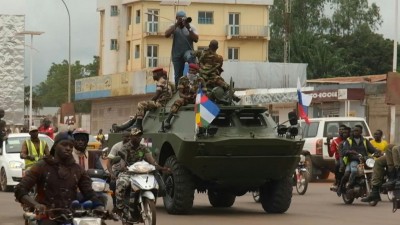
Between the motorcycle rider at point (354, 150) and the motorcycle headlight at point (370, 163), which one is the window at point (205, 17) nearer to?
the motorcycle rider at point (354, 150)

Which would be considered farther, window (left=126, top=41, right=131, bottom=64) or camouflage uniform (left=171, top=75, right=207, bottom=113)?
window (left=126, top=41, right=131, bottom=64)

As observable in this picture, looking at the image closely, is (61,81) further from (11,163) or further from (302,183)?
(302,183)

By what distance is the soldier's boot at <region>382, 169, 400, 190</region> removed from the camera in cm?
1777

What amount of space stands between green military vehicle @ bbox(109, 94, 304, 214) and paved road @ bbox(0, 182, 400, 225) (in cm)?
40

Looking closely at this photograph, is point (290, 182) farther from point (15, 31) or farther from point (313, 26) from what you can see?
point (313, 26)

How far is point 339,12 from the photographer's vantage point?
91.2m

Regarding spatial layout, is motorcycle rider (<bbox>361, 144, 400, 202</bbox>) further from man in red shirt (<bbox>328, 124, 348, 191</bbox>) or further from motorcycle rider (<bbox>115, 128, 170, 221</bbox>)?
motorcycle rider (<bbox>115, 128, 170, 221</bbox>)

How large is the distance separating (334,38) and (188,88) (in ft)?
239

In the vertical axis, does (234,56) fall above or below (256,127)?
above

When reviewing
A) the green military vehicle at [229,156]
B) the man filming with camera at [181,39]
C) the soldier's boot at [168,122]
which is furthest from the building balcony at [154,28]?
the soldier's boot at [168,122]

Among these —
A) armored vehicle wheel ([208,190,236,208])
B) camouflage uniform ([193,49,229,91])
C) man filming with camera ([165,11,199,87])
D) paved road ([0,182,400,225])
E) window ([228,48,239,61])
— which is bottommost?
paved road ([0,182,400,225])

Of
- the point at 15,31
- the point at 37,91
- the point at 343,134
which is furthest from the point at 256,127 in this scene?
the point at 37,91

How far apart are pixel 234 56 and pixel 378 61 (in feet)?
51.6

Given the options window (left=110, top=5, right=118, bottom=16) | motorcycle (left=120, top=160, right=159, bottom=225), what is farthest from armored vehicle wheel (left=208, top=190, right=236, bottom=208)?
window (left=110, top=5, right=118, bottom=16)
